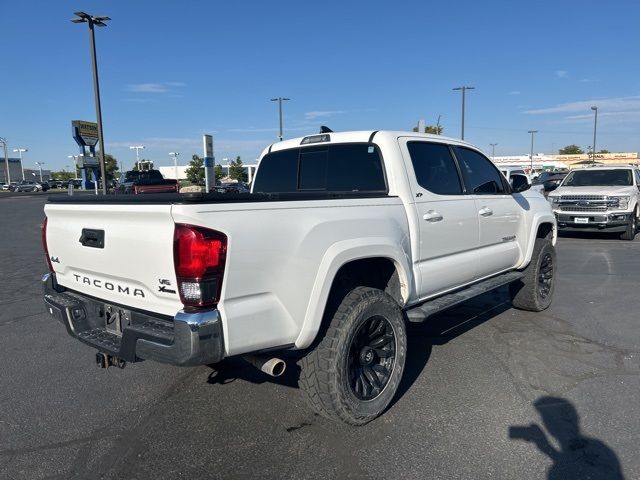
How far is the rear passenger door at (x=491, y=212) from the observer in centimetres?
493

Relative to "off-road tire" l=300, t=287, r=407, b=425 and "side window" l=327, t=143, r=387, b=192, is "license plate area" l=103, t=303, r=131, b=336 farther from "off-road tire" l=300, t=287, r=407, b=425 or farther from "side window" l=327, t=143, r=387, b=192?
"side window" l=327, t=143, r=387, b=192

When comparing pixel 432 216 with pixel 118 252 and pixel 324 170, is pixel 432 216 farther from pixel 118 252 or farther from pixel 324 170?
pixel 118 252

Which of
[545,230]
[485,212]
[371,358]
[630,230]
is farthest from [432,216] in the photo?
[630,230]

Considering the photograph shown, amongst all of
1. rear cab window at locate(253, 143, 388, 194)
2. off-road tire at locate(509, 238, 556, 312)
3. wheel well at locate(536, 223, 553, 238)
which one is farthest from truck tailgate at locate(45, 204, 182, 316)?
wheel well at locate(536, 223, 553, 238)

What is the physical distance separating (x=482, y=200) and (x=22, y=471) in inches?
166

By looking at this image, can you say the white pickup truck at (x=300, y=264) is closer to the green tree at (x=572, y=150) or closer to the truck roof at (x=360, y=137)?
the truck roof at (x=360, y=137)

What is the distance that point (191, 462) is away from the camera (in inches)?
119

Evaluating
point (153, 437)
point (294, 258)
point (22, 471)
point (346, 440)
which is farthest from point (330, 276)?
point (22, 471)

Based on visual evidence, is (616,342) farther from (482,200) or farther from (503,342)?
(482,200)

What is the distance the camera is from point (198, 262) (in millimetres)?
2572

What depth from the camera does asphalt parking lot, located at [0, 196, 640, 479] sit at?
2980 millimetres

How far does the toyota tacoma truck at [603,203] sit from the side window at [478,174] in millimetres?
8498

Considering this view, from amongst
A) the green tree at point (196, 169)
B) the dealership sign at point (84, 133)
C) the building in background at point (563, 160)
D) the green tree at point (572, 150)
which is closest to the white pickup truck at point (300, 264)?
the dealership sign at point (84, 133)

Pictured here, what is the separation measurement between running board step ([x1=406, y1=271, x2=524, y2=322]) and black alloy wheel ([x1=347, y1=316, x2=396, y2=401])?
339 mm
